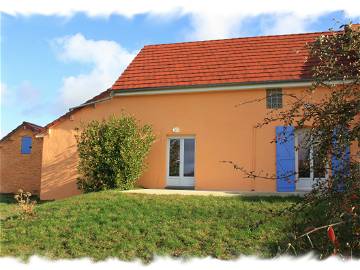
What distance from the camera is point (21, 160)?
20.8 m

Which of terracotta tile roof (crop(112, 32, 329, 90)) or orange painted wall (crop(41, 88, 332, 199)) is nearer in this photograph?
orange painted wall (crop(41, 88, 332, 199))

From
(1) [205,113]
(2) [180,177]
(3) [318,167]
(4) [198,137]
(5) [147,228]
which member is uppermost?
(1) [205,113]

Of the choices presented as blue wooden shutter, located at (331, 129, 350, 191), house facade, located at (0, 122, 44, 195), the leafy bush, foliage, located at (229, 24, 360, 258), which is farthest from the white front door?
blue wooden shutter, located at (331, 129, 350, 191)

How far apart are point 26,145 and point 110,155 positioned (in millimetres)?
8626

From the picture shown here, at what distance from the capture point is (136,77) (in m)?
16.9

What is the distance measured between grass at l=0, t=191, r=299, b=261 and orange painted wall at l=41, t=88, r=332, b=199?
3.69 meters

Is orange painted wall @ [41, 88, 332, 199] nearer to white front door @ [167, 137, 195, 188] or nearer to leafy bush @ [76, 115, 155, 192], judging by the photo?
white front door @ [167, 137, 195, 188]

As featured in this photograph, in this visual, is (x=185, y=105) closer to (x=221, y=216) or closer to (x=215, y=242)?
(x=221, y=216)

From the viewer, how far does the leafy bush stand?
1424 centimetres

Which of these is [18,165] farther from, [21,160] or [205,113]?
[205,113]

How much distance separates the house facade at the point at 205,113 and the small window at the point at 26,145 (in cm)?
470

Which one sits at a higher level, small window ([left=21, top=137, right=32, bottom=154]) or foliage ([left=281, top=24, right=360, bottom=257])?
small window ([left=21, top=137, right=32, bottom=154])

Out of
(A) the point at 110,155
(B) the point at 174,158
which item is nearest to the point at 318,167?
(A) the point at 110,155

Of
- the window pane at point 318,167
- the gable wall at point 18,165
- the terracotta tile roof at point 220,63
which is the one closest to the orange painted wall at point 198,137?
the terracotta tile roof at point 220,63
